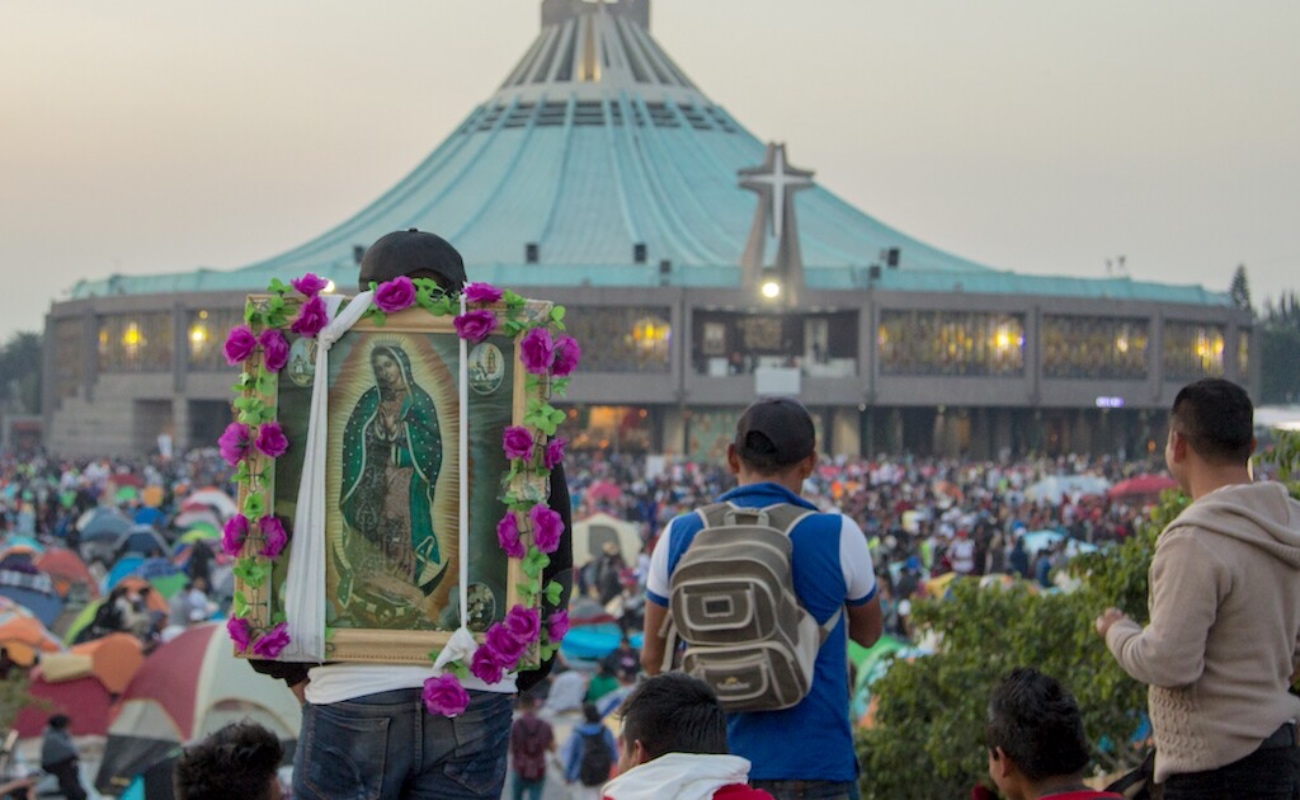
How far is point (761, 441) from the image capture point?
4.19 m

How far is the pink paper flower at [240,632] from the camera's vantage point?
3365 mm

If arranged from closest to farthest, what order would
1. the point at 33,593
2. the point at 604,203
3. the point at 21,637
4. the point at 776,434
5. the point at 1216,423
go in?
the point at 1216,423 → the point at 776,434 → the point at 21,637 → the point at 33,593 → the point at 604,203

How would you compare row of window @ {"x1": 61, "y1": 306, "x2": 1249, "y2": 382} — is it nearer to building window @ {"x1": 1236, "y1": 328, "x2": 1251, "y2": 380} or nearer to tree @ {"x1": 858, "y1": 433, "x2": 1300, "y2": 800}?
building window @ {"x1": 1236, "y1": 328, "x2": 1251, "y2": 380}

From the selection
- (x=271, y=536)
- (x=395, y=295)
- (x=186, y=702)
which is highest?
(x=395, y=295)

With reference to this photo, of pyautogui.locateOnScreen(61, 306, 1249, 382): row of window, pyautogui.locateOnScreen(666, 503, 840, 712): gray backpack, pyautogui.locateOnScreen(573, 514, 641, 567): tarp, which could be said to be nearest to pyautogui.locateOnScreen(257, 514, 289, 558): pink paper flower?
pyautogui.locateOnScreen(666, 503, 840, 712): gray backpack

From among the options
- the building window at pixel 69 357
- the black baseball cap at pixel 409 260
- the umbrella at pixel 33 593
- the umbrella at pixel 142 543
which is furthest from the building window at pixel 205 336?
the black baseball cap at pixel 409 260

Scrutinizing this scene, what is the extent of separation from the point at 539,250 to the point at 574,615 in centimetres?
4092

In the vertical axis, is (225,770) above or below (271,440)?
below

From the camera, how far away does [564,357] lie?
3.48 m

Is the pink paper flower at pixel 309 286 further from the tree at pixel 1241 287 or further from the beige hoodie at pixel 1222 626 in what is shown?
the tree at pixel 1241 287

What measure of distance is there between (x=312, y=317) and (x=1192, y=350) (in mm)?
58015

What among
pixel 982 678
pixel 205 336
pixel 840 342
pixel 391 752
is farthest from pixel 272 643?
pixel 205 336

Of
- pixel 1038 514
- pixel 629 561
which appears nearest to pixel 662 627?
pixel 629 561

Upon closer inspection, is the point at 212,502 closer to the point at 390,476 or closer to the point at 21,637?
the point at 21,637
